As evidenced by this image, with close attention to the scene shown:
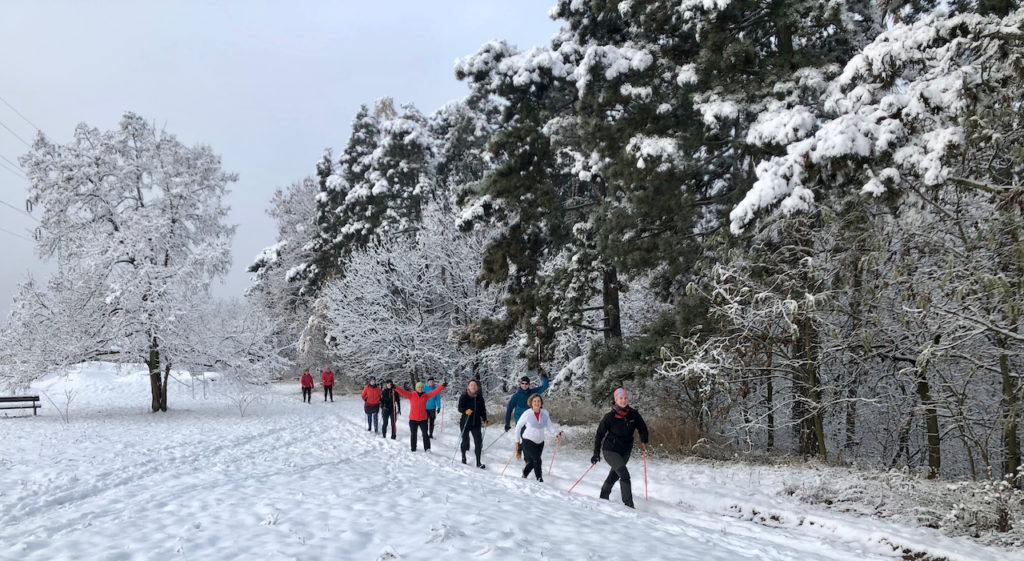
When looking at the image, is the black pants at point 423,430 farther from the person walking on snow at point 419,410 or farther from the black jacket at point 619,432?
the black jacket at point 619,432

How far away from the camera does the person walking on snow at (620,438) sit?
8930mm

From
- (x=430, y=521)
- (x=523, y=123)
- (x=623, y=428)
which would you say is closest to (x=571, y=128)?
(x=523, y=123)

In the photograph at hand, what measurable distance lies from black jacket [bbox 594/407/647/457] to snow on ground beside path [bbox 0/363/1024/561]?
82 cm

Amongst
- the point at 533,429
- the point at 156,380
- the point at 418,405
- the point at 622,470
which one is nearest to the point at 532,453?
the point at 533,429

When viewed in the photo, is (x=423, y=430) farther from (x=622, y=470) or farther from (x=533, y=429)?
(x=622, y=470)

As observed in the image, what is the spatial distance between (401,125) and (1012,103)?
26144 millimetres

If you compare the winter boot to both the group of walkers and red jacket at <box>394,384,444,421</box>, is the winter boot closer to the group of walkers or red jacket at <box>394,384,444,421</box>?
the group of walkers

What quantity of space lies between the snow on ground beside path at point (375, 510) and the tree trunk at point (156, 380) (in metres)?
7.11

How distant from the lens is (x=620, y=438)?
8.99 m

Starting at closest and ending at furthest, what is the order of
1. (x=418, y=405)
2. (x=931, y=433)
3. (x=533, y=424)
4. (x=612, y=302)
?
(x=931, y=433) < (x=533, y=424) < (x=418, y=405) < (x=612, y=302)

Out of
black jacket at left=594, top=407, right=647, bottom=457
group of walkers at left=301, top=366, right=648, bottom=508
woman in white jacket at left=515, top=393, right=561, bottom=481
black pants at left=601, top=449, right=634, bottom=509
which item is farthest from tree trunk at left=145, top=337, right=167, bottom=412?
black pants at left=601, top=449, right=634, bottom=509

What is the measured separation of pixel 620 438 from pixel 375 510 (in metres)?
A: 3.88

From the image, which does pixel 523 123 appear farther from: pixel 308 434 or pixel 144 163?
pixel 144 163

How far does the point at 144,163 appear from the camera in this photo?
2327 cm
